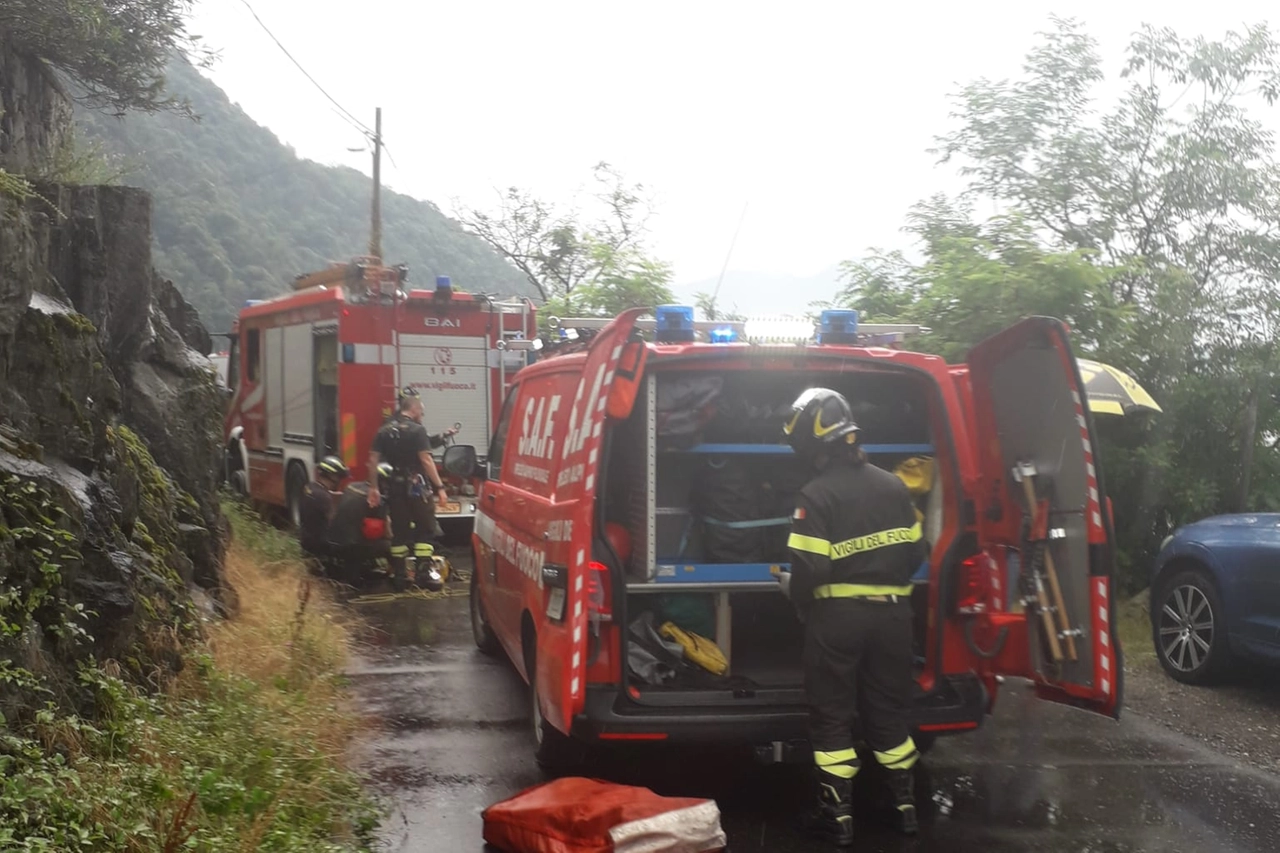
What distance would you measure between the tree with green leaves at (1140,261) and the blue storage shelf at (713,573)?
4.13 m

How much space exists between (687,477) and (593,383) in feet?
3.82

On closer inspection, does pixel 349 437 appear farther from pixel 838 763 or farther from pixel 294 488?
pixel 838 763

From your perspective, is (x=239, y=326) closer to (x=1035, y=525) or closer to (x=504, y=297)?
(x=504, y=297)

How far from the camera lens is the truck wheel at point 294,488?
13102 millimetres

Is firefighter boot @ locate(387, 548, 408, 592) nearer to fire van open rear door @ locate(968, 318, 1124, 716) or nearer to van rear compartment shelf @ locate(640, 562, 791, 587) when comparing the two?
van rear compartment shelf @ locate(640, 562, 791, 587)

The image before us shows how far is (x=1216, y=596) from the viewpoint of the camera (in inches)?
288

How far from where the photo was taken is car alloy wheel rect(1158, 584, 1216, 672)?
743 cm

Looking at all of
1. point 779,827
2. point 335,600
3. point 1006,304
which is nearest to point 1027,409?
point 779,827

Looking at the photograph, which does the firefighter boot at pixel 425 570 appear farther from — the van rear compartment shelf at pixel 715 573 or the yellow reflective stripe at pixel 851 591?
the yellow reflective stripe at pixel 851 591

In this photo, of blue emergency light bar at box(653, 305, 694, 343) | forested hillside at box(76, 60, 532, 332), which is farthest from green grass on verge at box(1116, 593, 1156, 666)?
forested hillside at box(76, 60, 532, 332)

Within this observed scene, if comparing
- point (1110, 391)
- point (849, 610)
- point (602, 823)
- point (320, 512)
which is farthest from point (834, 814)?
point (320, 512)

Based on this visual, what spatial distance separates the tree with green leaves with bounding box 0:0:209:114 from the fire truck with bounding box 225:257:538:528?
94.3 inches

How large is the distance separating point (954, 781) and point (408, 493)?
241 inches

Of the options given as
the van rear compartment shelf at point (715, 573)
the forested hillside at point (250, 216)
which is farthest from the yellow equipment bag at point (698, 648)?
the forested hillside at point (250, 216)
